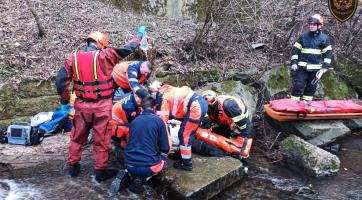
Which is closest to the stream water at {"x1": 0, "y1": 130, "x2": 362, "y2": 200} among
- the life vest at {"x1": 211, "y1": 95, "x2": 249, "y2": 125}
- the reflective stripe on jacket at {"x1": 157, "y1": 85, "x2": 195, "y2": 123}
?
the life vest at {"x1": 211, "y1": 95, "x2": 249, "y2": 125}

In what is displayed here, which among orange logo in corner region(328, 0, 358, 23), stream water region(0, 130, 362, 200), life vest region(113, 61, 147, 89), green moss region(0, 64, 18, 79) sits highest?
orange logo in corner region(328, 0, 358, 23)

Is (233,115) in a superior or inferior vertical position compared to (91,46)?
inferior

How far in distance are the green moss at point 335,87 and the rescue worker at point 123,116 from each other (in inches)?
202

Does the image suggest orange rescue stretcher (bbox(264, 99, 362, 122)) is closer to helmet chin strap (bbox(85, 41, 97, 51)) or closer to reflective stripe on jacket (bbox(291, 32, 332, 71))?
reflective stripe on jacket (bbox(291, 32, 332, 71))

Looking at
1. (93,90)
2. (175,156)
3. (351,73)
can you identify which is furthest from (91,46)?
(351,73)

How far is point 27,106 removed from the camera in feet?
24.8

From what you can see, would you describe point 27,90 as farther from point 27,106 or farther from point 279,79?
point 279,79

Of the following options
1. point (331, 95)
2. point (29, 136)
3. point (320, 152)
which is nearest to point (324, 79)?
point (331, 95)

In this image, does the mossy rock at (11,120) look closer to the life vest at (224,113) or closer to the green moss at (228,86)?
the life vest at (224,113)

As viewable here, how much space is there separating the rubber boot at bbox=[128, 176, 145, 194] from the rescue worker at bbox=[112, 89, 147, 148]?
2.96ft

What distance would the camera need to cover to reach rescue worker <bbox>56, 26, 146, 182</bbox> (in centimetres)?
529

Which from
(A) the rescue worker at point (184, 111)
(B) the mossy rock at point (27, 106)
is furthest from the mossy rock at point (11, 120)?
(A) the rescue worker at point (184, 111)

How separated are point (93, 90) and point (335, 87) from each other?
6.19 m

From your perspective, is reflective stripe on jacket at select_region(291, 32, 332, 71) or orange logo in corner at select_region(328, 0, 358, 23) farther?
reflective stripe on jacket at select_region(291, 32, 332, 71)
